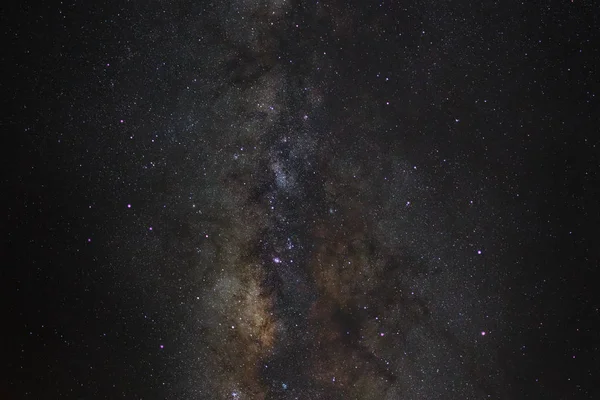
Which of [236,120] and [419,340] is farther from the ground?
[236,120]

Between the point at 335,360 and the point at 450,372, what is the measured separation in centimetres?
110

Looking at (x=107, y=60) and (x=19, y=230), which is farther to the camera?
(x=19, y=230)

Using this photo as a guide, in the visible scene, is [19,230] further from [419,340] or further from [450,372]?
[450,372]

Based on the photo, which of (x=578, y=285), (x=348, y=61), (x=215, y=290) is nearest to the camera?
(x=348, y=61)

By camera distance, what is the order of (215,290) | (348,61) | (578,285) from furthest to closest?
(578,285) → (215,290) → (348,61)

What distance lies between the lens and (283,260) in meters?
3.83

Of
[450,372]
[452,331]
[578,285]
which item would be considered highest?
[578,285]

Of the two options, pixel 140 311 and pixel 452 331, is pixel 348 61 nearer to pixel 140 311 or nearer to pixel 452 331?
pixel 452 331

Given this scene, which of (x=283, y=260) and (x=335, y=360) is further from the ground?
(x=283, y=260)

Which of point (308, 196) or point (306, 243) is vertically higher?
point (308, 196)

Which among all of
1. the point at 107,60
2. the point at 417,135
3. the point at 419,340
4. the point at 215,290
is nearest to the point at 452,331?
the point at 419,340

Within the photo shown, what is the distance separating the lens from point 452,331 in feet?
13.0

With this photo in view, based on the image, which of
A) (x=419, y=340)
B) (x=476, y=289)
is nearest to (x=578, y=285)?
(x=476, y=289)

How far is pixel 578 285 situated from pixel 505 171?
1.39 m
